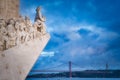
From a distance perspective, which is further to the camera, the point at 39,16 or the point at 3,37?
the point at 39,16

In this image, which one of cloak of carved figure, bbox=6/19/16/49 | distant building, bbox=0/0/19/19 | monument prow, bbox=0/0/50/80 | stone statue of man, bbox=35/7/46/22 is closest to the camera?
monument prow, bbox=0/0/50/80

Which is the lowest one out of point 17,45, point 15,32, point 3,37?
point 17,45

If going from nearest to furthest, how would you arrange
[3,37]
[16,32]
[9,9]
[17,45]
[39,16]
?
1. [3,37]
2. [17,45]
3. [16,32]
4. [9,9]
5. [39,16]

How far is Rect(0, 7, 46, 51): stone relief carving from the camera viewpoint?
8.49 metres

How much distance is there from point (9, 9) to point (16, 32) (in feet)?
2.87

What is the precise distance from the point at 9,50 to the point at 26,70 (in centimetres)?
85

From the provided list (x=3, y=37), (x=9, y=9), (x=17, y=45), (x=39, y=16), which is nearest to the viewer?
(x=3, y=37)

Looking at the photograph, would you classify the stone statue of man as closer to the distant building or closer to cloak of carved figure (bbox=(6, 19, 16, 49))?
the distant building

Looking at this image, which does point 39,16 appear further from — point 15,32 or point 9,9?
point 15,32

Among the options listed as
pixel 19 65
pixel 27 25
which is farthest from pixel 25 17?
pixel 19 65

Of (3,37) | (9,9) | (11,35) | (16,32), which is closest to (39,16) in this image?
(9,9)

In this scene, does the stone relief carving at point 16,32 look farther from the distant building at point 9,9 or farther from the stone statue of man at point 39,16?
the stone statue of man at point 39,16

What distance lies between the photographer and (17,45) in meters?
8.59

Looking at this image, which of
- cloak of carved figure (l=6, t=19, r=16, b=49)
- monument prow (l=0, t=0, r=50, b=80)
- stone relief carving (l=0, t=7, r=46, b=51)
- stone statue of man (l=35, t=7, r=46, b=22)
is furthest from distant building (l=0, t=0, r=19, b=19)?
stone statue of man (l=35, t=7, r=46, b=22)
